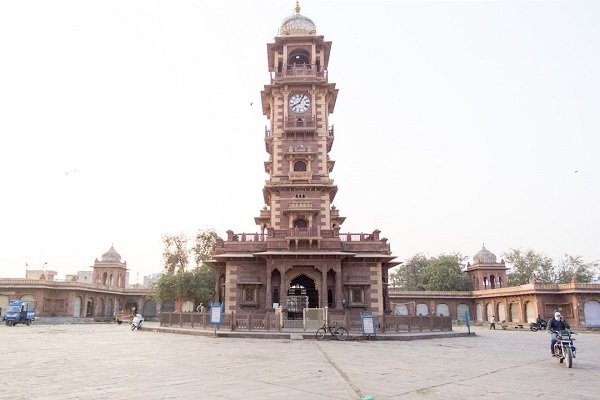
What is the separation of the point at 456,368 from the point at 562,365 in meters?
3.76

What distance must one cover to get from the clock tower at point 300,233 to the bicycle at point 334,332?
414 cm

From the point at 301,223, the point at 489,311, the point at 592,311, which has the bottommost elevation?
the point at 489,311

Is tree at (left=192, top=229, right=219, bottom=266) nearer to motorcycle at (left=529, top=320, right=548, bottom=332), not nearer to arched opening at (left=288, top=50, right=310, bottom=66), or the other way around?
arched opening at (left=288, top=50, right=310, bottom=66)

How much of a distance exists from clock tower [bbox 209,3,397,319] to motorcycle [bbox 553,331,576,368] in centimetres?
1468

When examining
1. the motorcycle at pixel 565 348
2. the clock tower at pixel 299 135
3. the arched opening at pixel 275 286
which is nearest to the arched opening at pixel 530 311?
the clock tower at pixel 299 135

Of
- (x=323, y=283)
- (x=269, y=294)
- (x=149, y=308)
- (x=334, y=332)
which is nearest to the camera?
(x=334, y=332)

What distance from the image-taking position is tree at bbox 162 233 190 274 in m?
54.0

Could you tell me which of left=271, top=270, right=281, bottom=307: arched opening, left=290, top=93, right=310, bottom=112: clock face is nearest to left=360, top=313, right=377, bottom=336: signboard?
left=271, top=270, right=281, bottom=307: arched opening

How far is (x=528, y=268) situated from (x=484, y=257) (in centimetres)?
746

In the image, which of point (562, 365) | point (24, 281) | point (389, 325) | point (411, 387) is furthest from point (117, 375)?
point (24, 281)

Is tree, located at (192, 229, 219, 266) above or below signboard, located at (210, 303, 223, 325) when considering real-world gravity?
above

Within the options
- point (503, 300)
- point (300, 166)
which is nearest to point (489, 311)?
point (503, 300)

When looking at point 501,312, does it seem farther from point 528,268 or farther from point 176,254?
point 176,254

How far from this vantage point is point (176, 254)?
178ft
